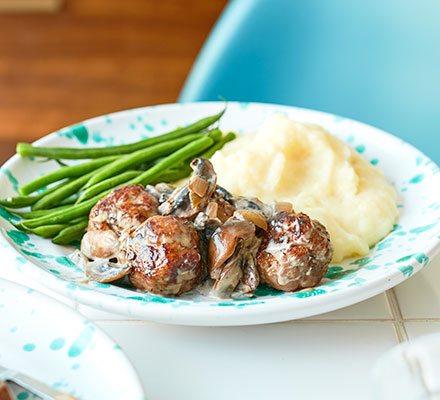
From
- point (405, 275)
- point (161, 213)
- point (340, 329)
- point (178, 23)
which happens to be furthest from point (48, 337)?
point (178, 23)

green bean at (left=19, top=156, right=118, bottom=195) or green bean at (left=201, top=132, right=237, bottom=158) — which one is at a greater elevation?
green bean at (left=201, top=132, right=237, bottom=158)

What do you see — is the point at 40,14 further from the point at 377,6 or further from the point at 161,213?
the point at 161,213

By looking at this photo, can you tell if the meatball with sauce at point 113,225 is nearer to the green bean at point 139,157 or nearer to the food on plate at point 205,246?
the food on plate at point 205,246

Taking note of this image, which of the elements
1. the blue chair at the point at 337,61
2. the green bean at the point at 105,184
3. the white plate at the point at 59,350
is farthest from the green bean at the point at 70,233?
the blue chair at the point at 337,61

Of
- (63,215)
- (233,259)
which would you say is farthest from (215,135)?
(233,259)

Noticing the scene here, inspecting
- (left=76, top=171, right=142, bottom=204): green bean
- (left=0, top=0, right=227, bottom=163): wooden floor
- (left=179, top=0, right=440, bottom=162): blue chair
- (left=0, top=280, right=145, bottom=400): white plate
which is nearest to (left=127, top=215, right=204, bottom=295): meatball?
(left=0, top=280, right=145, bottom=400): white plate

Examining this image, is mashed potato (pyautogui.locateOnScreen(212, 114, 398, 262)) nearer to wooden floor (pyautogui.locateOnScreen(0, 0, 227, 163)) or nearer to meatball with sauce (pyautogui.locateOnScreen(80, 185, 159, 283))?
meatball with sauce (pyautogui.locateOnScreen(80, 185, 159, 283))
